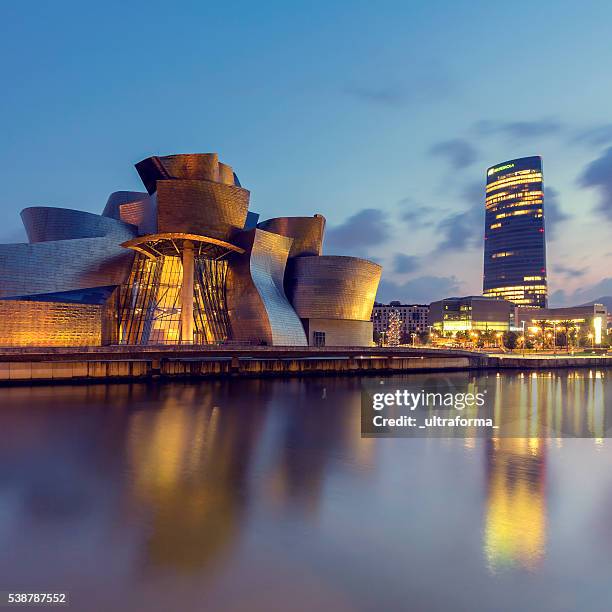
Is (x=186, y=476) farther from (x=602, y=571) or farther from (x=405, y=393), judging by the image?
(x=405, y=393)

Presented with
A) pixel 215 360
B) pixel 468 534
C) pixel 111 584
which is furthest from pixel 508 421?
pixel 215 360

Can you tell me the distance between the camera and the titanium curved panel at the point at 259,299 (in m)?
49.9

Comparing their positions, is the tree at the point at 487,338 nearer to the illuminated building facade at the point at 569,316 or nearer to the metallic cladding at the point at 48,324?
the illuminated building facade at the point at 569,316

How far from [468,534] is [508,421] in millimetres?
16398

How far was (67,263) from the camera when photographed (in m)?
45.3

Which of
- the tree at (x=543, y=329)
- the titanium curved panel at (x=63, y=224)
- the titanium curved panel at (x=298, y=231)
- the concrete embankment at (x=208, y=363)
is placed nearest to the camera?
the concrete embankment at (x=208, y=363)

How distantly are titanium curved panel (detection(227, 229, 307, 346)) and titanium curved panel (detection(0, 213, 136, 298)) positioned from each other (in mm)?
11159

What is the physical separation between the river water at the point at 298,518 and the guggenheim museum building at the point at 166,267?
2530cm

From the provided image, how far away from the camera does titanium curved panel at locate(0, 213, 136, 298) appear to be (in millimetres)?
42906

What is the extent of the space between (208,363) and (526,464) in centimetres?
3189

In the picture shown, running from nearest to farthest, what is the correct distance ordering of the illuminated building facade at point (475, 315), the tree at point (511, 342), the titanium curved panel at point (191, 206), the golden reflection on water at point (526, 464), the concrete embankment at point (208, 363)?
the golden reflection on water at point (526, 464), the concrete embankment at point (208, 363), the titanium curved panel at point (191, 206), the tree at point (511, 342), the illuminated building facade at point (475, 315)

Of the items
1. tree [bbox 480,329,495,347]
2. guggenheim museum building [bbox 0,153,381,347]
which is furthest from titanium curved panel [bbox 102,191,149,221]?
tree [bbox 480,329,495,347]

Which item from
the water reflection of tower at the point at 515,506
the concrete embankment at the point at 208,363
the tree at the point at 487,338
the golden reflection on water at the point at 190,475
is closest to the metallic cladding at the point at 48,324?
the concrete embankment at the point at 208,363

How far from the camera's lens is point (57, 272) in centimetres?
4469
